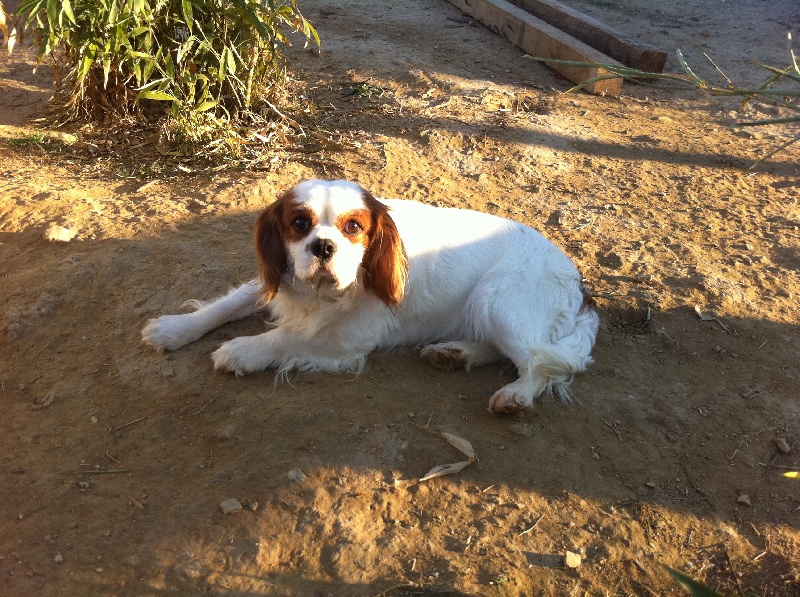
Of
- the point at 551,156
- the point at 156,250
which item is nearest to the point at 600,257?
the point at 551,156

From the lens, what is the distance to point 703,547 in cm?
319

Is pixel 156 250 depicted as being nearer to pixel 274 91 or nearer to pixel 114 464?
pixel 114 464

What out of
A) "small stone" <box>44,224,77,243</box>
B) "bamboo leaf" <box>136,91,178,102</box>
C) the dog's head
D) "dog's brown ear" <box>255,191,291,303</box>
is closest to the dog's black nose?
the dog's head

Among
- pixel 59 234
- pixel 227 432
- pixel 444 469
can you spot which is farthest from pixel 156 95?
pixel 444 469

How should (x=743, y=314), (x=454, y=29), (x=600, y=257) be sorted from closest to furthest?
(x=743, y=314)
(x=600, y=257)
(x=454, y=29)

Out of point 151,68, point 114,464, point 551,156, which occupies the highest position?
point 151,68

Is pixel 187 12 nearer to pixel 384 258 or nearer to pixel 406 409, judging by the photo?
pixel 384 258

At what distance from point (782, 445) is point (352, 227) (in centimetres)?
249

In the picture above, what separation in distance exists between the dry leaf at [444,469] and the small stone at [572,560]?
1.99ft

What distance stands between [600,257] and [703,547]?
100 inches

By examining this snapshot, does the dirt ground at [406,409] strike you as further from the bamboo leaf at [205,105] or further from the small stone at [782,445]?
the bamboo leaf at [205,105]

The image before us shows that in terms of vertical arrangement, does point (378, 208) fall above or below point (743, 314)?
above

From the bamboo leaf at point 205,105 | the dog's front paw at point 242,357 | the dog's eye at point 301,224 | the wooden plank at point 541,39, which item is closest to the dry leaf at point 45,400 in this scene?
the dog's front paw at point 242,357

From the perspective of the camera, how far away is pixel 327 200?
11.5 ft
